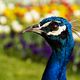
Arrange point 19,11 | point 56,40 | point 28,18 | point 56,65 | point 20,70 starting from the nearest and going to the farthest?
point 56,40, point 56,65, point 20,70, point 28,18, point 19,11

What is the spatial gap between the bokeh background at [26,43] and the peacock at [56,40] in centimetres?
269

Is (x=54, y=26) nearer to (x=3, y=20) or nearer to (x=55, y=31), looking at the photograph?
(x=55, y=31)

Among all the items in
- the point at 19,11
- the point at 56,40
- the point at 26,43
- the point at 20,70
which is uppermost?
the point at 56,40

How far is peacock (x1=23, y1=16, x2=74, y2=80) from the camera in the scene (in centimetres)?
347

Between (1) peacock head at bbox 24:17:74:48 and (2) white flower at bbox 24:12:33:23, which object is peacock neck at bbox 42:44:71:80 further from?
(2) white flower at bbox 24:12:33:23

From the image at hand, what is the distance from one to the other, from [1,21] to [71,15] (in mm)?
1051

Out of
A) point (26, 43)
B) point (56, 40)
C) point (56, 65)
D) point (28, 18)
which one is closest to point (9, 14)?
point (28, 18)

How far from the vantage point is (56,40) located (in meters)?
3.45

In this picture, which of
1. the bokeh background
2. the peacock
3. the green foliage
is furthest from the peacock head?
the green foliage

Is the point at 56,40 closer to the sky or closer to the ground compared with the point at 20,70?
closer to the sky

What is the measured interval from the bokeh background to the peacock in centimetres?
269

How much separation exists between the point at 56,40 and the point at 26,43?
13.6ft

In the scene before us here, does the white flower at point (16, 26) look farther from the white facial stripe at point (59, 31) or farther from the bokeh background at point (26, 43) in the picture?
the white facial stripe at point (59, 31)

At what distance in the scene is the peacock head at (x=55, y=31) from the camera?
3457 mm
